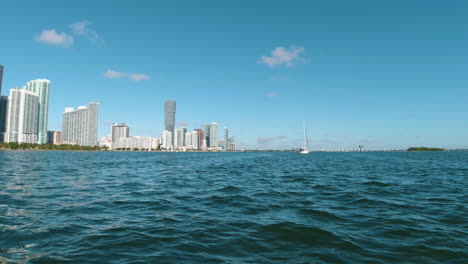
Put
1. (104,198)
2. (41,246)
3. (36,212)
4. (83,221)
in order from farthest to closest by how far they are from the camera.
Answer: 1. (104,198)
2. (36,212)
3. (83,221)
4. (41,246)

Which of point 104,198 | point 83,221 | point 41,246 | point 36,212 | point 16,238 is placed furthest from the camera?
point 104,198

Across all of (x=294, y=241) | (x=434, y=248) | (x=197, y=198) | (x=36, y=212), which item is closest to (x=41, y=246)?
(x=36, y=212)

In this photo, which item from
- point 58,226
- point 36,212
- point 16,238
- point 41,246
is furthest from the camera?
point 36,212

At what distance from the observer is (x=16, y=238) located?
9.09m

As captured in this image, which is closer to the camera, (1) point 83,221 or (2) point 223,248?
(2) point 223,248

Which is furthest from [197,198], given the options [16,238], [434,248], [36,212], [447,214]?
[447,214]

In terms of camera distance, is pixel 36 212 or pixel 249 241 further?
pixel 36 212

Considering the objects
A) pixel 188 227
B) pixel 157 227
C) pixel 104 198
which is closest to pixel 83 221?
pixel 157 227

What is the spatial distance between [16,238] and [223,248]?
733cm

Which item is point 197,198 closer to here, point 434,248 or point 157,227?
point 157,227

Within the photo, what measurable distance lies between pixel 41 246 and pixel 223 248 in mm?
5897

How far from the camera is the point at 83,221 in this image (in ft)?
37.6

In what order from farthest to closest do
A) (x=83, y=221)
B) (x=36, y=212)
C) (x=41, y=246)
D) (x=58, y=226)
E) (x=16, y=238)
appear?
(x=36, y=212), (x=83, y=221), (x=58, y=226), (x=16, y=238), (x=41, y=246)

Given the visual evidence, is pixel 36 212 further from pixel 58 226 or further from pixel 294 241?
pixel 294 241
